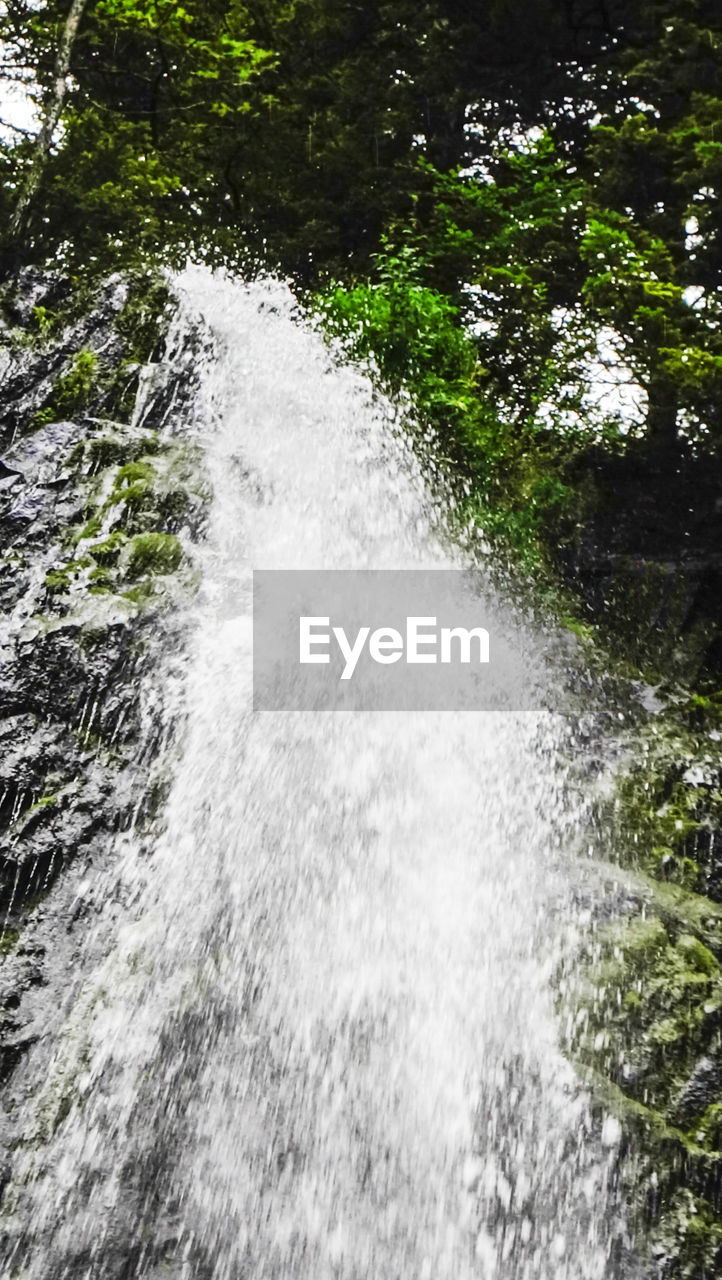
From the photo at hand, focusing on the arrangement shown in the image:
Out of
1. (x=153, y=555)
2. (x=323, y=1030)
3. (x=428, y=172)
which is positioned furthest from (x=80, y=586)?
(x=428, y=172)

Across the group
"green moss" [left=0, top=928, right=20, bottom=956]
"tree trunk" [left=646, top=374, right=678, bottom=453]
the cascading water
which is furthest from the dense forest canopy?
"green moss" [left=0, top=928, right=20, bottom=956]

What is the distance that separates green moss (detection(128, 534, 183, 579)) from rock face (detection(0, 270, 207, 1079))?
1cm

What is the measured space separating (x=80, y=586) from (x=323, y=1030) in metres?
3.26

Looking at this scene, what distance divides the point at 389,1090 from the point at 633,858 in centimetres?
236

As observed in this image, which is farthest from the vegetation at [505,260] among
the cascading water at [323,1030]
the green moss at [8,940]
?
the green moss at [8,940]

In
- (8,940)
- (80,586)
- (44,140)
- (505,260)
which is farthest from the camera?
(44,140)

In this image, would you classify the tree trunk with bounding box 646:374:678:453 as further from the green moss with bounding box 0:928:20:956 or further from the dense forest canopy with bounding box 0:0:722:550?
the green moss with bounding box 0:928:20:956

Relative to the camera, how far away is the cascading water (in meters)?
4.12

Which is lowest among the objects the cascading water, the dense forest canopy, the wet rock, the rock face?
the wet rock

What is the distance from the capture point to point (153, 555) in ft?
20.5

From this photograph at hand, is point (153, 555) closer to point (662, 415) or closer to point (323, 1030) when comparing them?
point (323, 1030)

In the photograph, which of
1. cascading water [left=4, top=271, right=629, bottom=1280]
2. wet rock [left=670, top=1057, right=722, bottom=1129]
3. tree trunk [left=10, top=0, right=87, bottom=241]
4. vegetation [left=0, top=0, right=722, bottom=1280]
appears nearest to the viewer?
cascading water [left=4, top=271, right=629, bottom=1280]

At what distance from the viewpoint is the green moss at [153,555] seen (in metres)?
6.18

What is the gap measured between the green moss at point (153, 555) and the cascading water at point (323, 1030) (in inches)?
14.4
